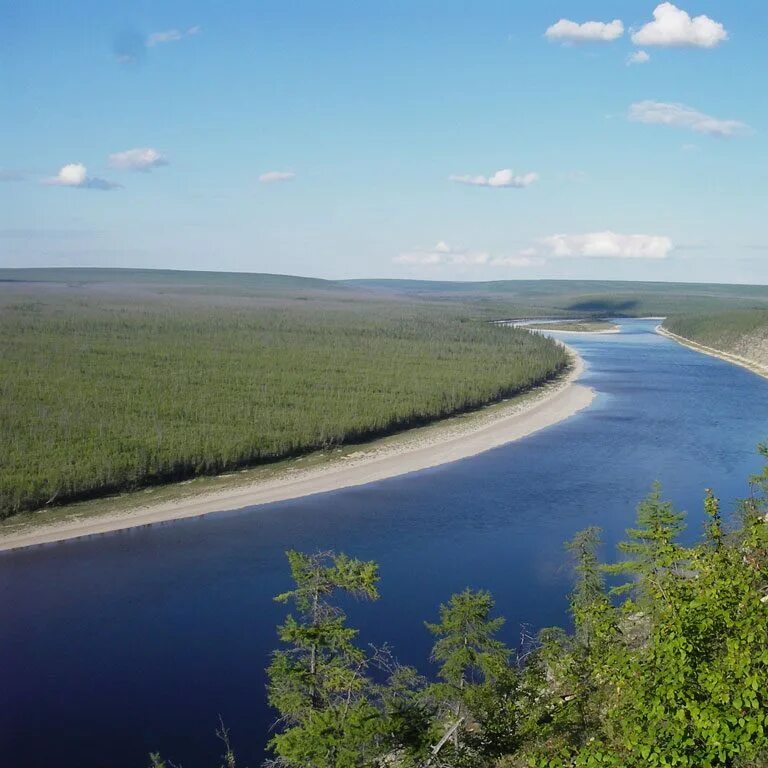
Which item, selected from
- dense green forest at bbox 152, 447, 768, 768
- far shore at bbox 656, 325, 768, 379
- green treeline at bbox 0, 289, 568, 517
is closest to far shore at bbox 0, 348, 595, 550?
green treeline at bbox 0, 289, 568, 517

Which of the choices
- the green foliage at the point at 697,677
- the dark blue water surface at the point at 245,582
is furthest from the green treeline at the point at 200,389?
the green foliage at the point at 697,677

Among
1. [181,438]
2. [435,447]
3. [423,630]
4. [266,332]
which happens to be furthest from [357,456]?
[266,332]

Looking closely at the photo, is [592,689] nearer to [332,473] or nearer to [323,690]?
[323,690]

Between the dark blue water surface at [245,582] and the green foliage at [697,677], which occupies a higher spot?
the green foliage at [697,677]

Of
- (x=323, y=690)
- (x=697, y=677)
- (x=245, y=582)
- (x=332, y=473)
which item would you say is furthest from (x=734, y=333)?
(x=697, y=677)

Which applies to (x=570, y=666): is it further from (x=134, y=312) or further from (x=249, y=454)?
(x=134, y=312)

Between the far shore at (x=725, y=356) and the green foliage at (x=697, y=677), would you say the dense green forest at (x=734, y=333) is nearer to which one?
the far shore at (x=725, y=356)

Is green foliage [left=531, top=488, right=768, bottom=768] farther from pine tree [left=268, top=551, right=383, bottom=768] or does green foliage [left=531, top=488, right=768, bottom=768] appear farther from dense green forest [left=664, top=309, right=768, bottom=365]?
dense green forest [left=664, top=309, right=768, bottom=365]
